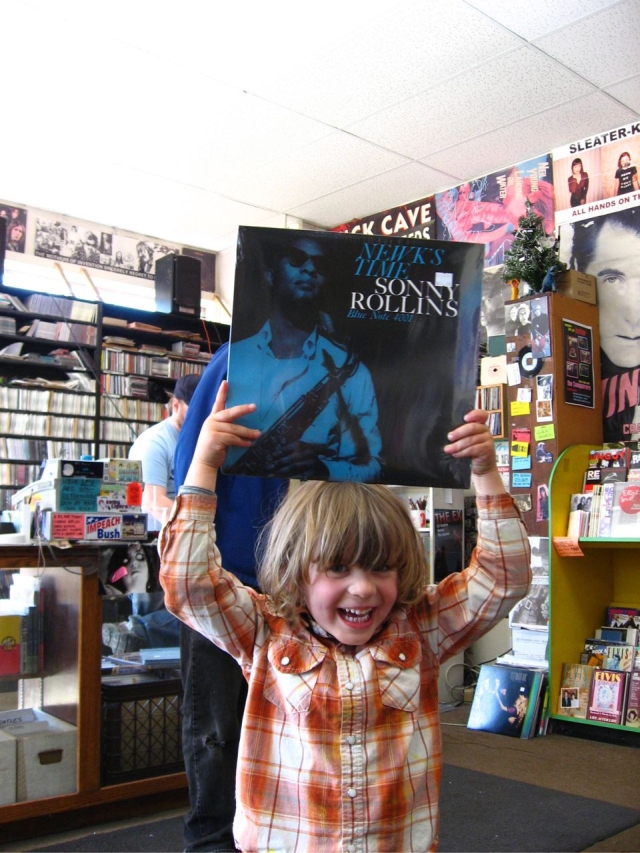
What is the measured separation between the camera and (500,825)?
259cm

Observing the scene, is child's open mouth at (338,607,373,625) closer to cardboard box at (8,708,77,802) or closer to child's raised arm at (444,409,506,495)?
child's raised arm at (444,409,506,495)

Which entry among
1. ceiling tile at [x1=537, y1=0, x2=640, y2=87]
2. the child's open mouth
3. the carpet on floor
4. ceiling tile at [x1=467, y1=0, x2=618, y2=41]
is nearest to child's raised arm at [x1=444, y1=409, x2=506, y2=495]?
the child's open mouth

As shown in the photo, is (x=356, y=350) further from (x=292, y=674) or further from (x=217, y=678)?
(x=217, y=678)

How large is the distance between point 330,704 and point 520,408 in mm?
3349

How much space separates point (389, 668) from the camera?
1.15m

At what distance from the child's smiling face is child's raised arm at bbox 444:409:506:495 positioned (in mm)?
183

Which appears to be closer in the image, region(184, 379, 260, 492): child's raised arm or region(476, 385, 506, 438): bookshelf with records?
region(184, 379, 260, 492): child's raised arm

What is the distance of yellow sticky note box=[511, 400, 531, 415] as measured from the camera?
13.9 ft

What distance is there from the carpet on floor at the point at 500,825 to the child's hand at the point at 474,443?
1.67 metres

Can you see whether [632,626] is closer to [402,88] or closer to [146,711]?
[146,711]

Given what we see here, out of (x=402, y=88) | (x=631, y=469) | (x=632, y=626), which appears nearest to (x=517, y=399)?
(x=631, y=469)

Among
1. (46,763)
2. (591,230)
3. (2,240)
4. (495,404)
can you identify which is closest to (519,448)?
(495,404)

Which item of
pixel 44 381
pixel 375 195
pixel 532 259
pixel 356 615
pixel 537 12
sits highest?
pixel 537 12

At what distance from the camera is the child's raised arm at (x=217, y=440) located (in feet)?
3.65
